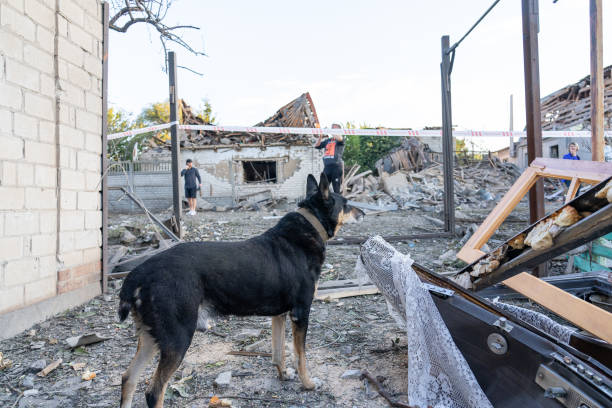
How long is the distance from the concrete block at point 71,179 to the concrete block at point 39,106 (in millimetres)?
640

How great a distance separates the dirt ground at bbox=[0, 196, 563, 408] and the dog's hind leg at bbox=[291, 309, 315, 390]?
0.08m

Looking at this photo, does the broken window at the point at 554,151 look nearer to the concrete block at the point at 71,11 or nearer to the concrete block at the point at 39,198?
the concrete block at the point at 71,11

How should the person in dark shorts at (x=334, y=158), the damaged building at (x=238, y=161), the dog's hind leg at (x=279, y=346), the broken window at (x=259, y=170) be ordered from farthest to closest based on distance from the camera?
the broken window at (x=259, y=170), the damaged building at (x=238, y=161), the person in dark shorts at (x=334, y=158), the dog's hind leg at (x=279, y=346)

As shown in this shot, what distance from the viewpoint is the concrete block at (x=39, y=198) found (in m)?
3.79

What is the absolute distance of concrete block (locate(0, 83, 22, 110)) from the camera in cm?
352

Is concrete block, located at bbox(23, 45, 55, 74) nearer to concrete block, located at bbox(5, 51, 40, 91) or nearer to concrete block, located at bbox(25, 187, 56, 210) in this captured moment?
concrete block, located at bbox(5, 51, 40, 91)

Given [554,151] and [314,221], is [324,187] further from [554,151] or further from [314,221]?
[554,151]

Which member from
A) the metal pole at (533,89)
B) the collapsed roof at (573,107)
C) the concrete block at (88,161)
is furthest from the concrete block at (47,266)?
the collapsed roof at (573,107)

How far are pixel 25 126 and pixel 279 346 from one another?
137 inches

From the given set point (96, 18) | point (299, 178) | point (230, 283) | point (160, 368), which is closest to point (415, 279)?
point (230, 283)

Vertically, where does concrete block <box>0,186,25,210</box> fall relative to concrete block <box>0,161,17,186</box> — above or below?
below

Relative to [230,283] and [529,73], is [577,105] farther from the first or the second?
[230,283]

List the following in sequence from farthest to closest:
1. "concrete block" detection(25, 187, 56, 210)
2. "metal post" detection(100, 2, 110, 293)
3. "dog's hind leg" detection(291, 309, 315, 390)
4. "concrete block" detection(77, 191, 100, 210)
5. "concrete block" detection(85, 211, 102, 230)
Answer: "metal post" detection(100, 2, 110, 293), "concrete block" detection(85, 211, 102, 230), "concrete block" detection(77, 191, 100, 210), "concrete block" detection(25, 187, 56, 210), "dog's hind leg" detection(291, 309, 315, 390)

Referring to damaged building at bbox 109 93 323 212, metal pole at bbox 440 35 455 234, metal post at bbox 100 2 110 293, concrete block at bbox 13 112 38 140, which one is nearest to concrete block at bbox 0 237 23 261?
concrete block at bbox 13 112 38 140
